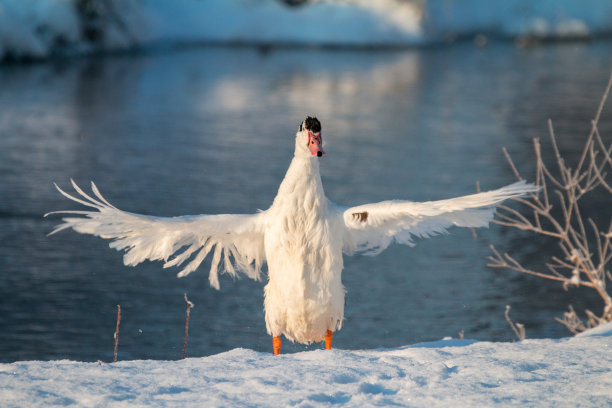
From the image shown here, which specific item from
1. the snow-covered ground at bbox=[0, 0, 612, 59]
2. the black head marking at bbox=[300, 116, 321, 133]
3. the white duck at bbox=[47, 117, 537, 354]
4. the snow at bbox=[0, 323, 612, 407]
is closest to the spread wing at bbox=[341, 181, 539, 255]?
the white duck at bbox=[47, 117, 537, 354]

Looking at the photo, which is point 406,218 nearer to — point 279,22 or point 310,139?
point 310,139

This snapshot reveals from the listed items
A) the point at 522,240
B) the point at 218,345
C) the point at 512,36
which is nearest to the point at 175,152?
the point at 522,240

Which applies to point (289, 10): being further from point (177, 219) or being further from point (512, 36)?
point (177, 219)

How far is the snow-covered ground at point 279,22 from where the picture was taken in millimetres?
41094

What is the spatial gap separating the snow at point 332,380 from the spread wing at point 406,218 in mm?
1062

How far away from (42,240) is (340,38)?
126 ft

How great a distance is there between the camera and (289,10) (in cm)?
5303

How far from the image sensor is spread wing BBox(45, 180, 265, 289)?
666 cm

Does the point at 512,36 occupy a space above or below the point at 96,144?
above

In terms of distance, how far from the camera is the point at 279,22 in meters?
52.3

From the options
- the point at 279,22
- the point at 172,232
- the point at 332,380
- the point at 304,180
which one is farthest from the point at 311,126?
Answer: the point at 279,22

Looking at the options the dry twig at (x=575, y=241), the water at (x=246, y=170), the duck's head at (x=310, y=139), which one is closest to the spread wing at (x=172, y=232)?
the duck's head at (x=310, y=139)

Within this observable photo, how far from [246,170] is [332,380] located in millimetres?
13212

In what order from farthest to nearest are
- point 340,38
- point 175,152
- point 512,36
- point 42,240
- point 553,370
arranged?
point 512,36
point 340,38
point 175,152
point 42,240
point 553,370
